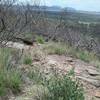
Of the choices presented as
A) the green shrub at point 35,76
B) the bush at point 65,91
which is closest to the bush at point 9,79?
the green shrub at point 35,76

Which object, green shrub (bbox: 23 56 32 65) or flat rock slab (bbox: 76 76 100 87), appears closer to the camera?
flat rock slab (bbox: 76 76 100 87)

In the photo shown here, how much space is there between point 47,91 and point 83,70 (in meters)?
3.03

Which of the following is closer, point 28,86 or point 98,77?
point 28,86

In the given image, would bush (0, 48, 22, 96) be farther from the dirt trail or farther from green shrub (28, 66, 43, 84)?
green shrub (28, 66, 43, 84)

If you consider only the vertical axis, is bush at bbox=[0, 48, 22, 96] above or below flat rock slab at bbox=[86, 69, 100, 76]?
above

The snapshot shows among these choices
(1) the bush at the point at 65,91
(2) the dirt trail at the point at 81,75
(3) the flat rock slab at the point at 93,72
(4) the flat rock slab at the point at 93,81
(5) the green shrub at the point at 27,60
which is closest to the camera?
(1) the bush at the point at 65,91

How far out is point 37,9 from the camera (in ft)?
37.8

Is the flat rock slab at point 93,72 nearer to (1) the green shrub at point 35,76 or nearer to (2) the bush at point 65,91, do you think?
(1) the green shrub at point 35,76

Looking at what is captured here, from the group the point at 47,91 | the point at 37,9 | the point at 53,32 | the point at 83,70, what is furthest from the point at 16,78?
the point at 53,32

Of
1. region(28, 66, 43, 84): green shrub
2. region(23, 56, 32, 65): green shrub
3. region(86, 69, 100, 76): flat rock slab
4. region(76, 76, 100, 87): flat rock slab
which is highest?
region(28, 66, 43, 84): green shrub

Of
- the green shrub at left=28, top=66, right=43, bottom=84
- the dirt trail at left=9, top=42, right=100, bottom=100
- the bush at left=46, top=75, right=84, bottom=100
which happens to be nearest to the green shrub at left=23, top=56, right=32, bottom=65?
the dirt trail at left=9, top=42, right=100, bottom=100

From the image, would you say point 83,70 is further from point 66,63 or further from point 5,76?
point 5,76

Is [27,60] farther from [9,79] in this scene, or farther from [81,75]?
[9,79]

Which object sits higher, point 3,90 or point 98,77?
point 3,90
